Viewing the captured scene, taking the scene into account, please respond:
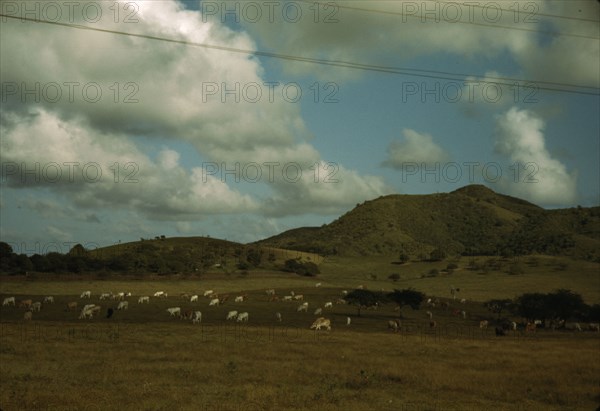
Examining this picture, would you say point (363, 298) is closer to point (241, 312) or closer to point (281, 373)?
point (241, 312)

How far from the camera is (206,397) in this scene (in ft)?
80.8

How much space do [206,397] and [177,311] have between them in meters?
44.5

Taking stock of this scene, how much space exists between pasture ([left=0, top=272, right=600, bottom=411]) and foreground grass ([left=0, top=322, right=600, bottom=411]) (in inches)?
2.7

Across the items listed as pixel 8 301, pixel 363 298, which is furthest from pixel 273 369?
pixel 8 301

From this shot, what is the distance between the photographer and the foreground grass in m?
24.2

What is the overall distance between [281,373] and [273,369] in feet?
3.68

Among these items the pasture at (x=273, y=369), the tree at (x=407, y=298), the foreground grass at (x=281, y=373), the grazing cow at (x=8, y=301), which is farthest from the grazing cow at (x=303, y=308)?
the grazing cow at (x=8, y=301)

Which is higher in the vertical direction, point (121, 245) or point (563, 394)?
point (121, 245)

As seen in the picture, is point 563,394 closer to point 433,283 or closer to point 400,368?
point 400,368

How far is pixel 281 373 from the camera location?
99.1 feet

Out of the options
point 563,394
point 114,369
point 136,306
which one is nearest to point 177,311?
point 136,306

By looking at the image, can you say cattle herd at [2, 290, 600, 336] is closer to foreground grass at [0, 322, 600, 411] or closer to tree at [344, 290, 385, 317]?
tree at [344, 290, 385, 317]

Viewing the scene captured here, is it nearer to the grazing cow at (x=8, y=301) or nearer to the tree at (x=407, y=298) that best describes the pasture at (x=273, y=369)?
the grazing cow at (x=8, y=301)

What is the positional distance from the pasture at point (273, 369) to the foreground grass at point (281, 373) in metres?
0.07
